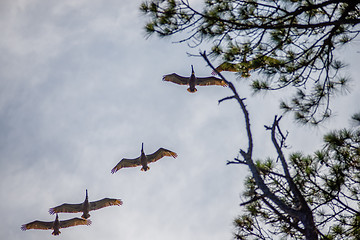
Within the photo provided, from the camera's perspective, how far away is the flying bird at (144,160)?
1223 cm

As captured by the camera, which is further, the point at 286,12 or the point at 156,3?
the point at 156,3

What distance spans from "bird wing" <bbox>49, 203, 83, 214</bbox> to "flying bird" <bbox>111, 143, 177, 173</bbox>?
202cm

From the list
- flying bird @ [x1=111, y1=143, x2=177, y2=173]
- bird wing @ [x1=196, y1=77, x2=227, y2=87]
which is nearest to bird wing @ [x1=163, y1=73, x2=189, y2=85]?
bird wing @ [x1=196, y1=77, x2=227, y2=87]

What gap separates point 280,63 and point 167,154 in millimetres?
7643

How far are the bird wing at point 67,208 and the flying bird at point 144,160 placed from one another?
6.62 ft

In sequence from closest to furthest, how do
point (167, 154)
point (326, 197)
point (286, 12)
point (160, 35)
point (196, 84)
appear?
point (326, 197), point (286, 12), point (160, 35), point (196, 84), point (167, 154)

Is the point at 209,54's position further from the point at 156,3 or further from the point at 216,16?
the point at 156,3

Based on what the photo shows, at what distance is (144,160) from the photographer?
12422mm

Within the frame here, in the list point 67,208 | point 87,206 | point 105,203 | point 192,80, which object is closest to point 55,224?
point 67,208

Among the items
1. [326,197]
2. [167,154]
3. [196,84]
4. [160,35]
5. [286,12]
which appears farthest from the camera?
[167,154]

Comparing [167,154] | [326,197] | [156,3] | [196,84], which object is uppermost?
[196,84]

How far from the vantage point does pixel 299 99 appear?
5145 mm

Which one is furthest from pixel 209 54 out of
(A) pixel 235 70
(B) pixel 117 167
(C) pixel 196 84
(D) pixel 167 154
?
(B) pixel 117 167

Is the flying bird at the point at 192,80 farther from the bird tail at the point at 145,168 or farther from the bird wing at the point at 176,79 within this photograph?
the bird tail at the point at 145,168
